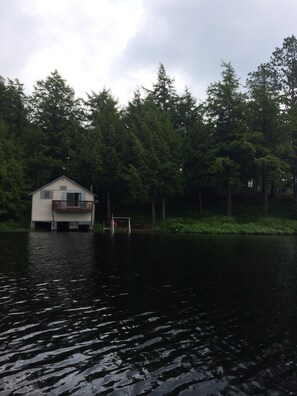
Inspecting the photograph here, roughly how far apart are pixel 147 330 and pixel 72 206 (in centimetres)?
4407

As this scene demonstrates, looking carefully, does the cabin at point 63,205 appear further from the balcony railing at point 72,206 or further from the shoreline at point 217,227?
the shoreline at point 217,227

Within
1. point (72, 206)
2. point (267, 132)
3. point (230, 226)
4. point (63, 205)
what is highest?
point (267, 132)

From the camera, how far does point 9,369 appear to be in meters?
7.46

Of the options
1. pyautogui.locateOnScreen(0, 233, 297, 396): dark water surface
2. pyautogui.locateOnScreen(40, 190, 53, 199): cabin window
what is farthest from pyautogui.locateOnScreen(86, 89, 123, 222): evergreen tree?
pyautogui.locateOnScreen(0, 233, 297, 396): dark water surface

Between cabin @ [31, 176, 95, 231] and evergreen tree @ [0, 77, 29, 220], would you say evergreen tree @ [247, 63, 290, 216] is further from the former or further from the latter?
evergreen tree @ [0, 77, 29, 220]

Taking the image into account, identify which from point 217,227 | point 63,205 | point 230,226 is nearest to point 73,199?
point 63,205

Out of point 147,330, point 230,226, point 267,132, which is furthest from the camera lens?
point 267,132

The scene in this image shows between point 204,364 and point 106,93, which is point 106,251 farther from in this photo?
point 106,93

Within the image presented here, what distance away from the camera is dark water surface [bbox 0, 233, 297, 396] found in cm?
711

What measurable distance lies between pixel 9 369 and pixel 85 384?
179cm

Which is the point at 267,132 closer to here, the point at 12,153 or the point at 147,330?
the point at 12,153

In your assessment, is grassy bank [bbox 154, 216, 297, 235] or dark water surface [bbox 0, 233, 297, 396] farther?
grassy bank [bbox 154, 216, 297, 235]

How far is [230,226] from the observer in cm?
4853

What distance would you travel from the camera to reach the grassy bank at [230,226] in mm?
47188
